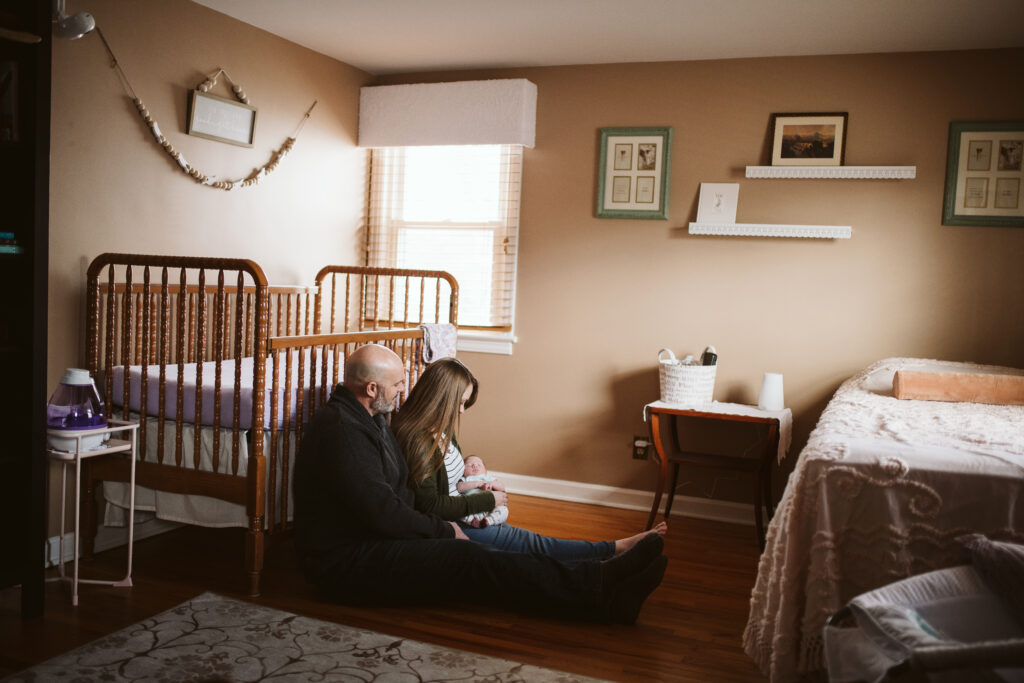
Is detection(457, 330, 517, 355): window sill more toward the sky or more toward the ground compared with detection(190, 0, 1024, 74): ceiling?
more toward the ground

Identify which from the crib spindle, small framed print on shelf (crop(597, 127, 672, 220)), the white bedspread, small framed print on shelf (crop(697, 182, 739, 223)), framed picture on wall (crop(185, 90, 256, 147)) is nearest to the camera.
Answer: the white bedspread

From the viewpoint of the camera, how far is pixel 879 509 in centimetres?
188

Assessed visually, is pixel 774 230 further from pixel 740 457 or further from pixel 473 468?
pixel 473 468

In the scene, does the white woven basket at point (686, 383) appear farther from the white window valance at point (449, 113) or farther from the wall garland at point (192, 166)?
the wall garland at point (192, 166)

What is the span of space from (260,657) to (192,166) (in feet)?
6.93

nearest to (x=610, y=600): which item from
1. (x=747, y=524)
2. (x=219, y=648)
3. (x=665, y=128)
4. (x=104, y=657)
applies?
(x=219, y=648)

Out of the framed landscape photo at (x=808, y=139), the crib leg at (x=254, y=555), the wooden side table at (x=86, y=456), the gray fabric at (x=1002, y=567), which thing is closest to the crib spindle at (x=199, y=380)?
the wooden side table at (x=86, y=456)

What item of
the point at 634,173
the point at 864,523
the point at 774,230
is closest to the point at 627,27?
the point at 634,173

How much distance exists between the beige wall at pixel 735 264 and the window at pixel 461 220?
0.11 meters

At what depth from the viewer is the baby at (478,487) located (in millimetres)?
2846

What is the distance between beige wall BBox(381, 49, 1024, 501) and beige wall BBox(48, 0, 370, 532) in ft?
2.41

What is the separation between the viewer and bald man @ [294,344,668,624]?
253cm

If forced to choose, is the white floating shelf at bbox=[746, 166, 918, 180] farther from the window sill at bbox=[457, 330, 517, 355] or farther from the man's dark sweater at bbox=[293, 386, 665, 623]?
the man's dark sweater at bbox=[293, 386, 665, 623]

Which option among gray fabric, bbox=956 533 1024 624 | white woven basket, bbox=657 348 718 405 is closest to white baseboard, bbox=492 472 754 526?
white woven basket, bbox=657 348 718 405
